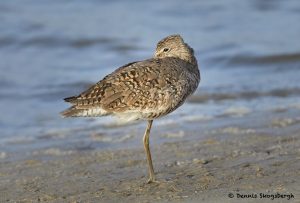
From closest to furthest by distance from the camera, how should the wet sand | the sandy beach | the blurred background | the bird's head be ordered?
the wet sand
the sandy beach
the bird's head
the blurred background

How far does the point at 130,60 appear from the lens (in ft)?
44.0

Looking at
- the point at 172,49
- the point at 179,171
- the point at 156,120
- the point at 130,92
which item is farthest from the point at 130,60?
the point at 130,92

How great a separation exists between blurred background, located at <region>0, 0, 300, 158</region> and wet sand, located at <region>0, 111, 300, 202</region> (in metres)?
0.43

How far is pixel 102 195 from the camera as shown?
6.37 meters

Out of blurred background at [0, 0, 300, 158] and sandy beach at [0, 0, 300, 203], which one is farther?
blurred background at [0, 0, 300, 158]

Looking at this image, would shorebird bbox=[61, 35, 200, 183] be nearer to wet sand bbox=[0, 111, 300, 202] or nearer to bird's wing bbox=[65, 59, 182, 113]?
bird's wing bbox=[65, 59, 182, 113]

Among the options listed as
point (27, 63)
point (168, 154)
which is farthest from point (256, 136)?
point (27, 63)

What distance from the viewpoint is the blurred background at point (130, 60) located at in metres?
9.21

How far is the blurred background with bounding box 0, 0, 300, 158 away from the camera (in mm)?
9211

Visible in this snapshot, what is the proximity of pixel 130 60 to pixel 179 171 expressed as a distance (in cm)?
650

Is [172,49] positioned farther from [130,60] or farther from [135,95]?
[130,60]

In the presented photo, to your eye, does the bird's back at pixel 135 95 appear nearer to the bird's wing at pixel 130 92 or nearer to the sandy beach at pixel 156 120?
the bird's wing at pixel 130 92

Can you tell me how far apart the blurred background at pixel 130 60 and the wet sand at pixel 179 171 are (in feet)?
1.40

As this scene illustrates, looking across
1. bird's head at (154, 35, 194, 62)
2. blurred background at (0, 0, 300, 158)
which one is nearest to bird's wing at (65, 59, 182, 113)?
bird's head at (154, 35, 194, 62)
